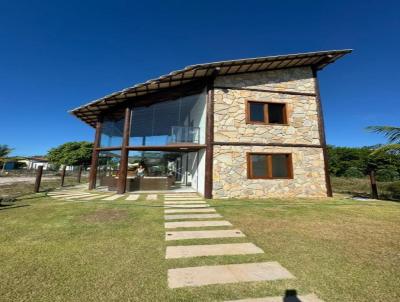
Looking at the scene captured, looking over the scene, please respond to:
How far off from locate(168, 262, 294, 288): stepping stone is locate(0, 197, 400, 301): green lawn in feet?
0.39

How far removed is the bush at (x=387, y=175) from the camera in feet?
51.3

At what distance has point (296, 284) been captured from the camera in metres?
2.31

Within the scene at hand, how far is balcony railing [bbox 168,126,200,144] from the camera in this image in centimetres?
1056

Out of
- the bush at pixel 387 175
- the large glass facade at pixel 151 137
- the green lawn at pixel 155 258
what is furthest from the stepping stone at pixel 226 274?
the bush at pixel 387 175

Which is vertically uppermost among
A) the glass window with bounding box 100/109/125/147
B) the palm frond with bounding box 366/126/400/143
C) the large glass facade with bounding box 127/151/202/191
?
the glass window with bounding box 100/109/125/147

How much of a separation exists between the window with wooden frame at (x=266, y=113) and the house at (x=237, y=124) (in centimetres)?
5

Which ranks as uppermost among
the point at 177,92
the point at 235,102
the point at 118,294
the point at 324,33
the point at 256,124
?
the point at 324,33

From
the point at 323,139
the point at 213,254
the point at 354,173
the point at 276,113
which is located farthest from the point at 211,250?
the point at 354,173

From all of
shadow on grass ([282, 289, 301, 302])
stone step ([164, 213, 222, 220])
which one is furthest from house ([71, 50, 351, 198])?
shadow on grass ([282, 289, 301, 302])

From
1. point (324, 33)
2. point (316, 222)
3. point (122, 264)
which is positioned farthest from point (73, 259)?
point (324, 33)

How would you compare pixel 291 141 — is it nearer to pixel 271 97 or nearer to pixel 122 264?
pixel 271 97

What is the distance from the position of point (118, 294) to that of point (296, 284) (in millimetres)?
2040

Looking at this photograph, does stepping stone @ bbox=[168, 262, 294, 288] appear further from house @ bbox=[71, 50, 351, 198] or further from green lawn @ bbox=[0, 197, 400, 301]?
house @ bbox=[71, 50, 351, 198]

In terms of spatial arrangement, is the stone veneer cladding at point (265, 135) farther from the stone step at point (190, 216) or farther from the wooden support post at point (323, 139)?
the stone step at point (190, 216)
